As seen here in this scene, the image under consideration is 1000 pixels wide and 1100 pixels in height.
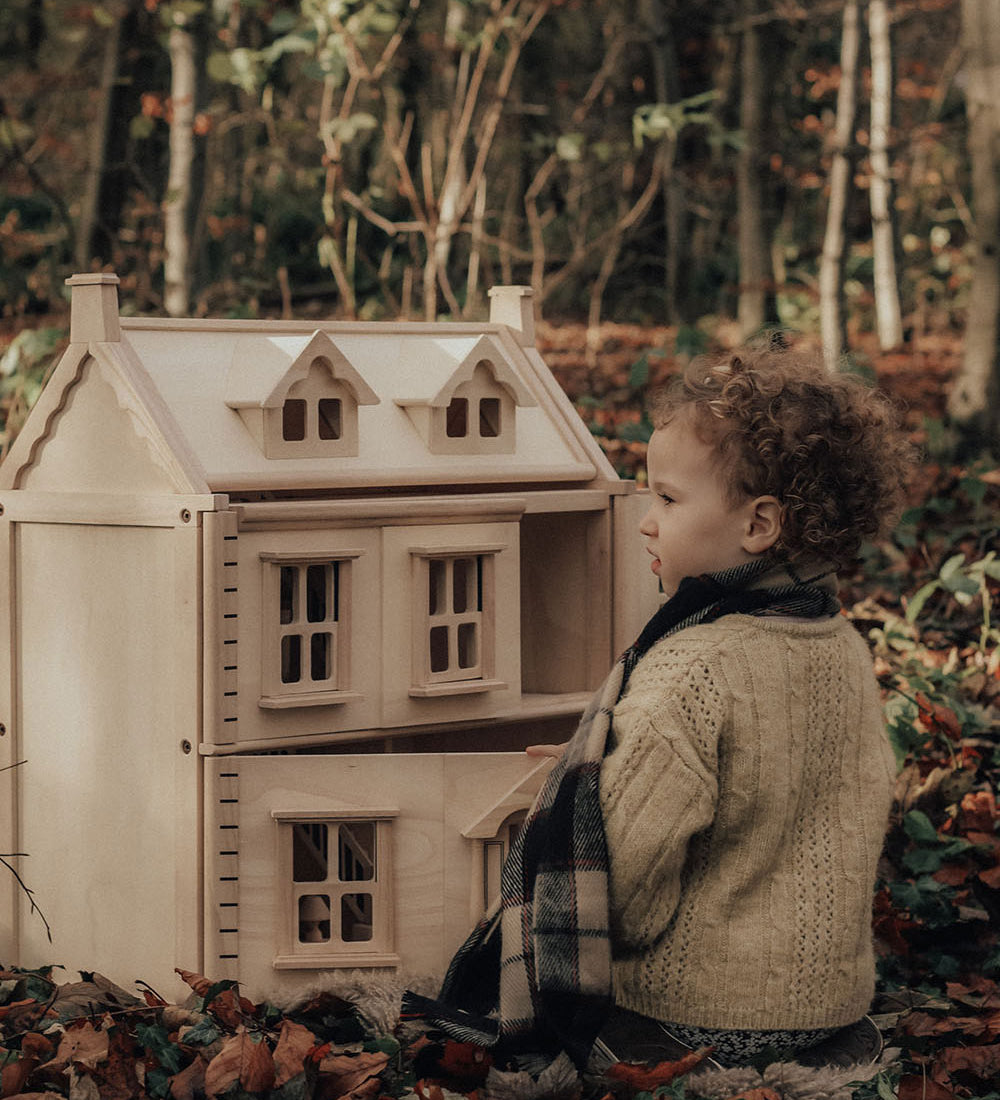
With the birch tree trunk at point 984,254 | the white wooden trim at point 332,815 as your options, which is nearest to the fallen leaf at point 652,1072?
the white wooden trim at point 332,815

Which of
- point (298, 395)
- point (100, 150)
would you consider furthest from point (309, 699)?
point (100, 150)

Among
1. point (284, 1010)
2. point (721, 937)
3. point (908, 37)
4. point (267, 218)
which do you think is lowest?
point (284, 1010)

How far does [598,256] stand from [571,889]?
15178mm

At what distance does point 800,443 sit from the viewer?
8.68ft

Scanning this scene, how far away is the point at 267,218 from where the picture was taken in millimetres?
15703

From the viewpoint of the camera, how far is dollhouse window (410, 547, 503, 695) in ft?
10.5

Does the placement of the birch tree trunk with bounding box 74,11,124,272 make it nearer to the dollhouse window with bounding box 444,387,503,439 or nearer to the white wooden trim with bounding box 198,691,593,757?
the dollhouse window with bounding box 444,387,503,439

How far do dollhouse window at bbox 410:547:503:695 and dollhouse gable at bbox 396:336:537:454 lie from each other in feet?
0.89

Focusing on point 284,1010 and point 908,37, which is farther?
point 908,37

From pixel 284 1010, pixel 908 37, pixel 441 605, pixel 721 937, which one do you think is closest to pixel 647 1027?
pixel 721 937

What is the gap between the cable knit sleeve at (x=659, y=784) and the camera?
2.52m

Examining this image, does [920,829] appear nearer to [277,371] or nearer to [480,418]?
[480,418]

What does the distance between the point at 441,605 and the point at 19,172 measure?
44.8ft

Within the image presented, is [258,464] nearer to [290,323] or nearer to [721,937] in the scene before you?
A: [290,323]
